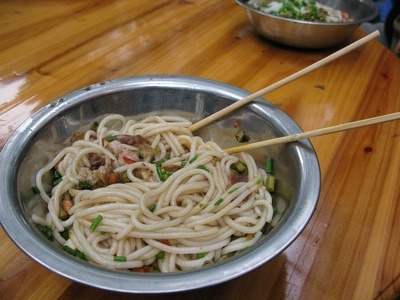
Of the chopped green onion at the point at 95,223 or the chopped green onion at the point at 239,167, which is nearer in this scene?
the chopped green onion at the point at 95,223

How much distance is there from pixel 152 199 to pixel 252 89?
4.00 ft

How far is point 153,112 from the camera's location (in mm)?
1937

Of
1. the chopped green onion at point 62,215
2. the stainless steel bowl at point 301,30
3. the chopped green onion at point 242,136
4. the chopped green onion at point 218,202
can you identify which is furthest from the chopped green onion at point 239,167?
the stainless steel bowl at point 301,30

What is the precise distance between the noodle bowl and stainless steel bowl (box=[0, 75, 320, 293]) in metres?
0.10

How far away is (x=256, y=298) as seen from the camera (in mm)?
1265

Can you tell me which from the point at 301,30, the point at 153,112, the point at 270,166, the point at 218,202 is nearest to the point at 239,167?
the point at 270,166

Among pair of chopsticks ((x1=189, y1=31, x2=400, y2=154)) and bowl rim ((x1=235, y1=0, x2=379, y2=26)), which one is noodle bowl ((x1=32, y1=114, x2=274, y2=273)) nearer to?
pair of chopsticks ((x1=189, y1=31, x2=400, y2=154))

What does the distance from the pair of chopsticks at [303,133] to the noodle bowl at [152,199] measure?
118 mm

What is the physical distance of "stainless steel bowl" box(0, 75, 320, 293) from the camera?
3.24 ft

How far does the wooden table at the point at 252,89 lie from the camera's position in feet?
4.30

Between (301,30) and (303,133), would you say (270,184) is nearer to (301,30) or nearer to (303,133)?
(303,133)

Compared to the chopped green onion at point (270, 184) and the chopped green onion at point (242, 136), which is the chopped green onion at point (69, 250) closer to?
the chopped green onion at point (270, 184)

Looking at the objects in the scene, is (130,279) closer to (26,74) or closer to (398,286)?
(398,286)

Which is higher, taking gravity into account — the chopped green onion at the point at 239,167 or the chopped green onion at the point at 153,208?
the chopped green onion at the point at 153,208
